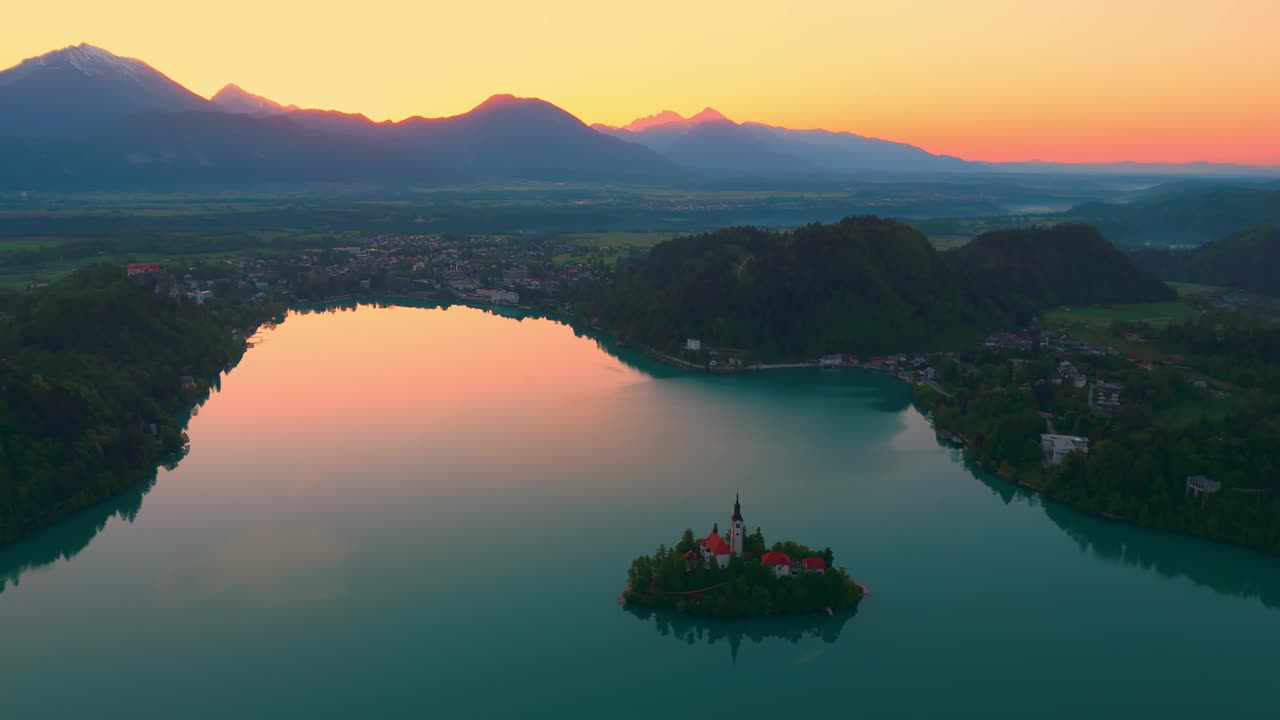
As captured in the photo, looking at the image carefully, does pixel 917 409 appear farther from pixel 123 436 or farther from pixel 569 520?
pixel 123 436

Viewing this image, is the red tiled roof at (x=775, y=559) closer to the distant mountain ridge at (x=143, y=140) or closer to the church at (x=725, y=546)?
the church at (x=725, y=546)

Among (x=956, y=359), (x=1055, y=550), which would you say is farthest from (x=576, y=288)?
(x=1055, y=550)

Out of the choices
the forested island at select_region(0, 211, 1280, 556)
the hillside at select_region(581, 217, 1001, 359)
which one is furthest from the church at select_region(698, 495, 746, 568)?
the hillside at select_region(581, 217, 1001, 359)

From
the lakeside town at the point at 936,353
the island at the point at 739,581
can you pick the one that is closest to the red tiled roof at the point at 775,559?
the island at the point at 739,581

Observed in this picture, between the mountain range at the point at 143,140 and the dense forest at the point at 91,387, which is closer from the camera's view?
the dense forest at the point at 91,387

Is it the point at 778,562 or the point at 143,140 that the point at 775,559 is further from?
the point at 143,140

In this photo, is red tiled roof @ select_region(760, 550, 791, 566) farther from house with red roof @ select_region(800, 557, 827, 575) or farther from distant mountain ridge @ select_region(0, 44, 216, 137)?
distant mountain ridge @ select_region(0, 44, 216, 137)

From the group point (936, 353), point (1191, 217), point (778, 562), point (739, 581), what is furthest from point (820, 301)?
point (1191, 217)
